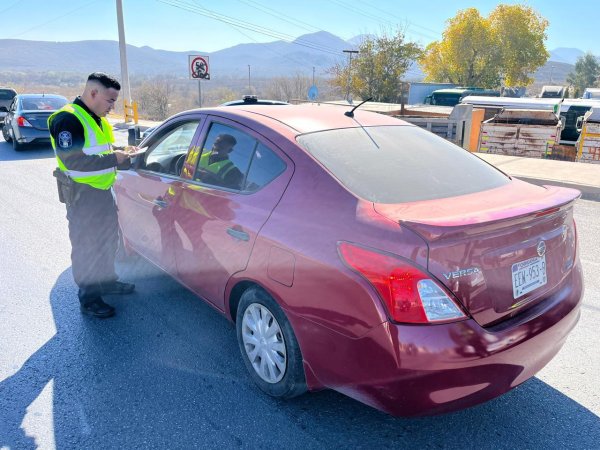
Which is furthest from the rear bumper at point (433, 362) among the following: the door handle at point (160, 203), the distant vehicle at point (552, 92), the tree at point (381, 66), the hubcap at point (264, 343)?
the tree at point (381, 66)

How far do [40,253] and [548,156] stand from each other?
13126 millimetres

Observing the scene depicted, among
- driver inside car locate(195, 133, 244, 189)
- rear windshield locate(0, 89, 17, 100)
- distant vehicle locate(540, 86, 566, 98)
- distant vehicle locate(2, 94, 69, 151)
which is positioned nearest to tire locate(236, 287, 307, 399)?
driver inside car locate(195, 133, 244, 189)

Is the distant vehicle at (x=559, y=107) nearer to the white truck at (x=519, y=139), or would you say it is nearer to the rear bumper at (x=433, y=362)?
the white truck at (x=519, y=139)

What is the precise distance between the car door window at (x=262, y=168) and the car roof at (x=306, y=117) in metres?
0.19

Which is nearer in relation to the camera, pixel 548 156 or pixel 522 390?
pixel 522 390

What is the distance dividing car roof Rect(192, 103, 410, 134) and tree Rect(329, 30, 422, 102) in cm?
3808

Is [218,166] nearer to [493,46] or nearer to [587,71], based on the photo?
[493,46]

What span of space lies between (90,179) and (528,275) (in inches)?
120

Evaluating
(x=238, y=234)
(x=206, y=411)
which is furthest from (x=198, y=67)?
(x=206, y=411)

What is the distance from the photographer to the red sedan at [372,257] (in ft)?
6.41

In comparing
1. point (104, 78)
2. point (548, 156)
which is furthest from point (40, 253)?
point (548, 156)

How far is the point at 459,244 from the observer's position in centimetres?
197

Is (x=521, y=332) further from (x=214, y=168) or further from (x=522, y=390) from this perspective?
(x=214, y=168)

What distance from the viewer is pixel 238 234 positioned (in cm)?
269
